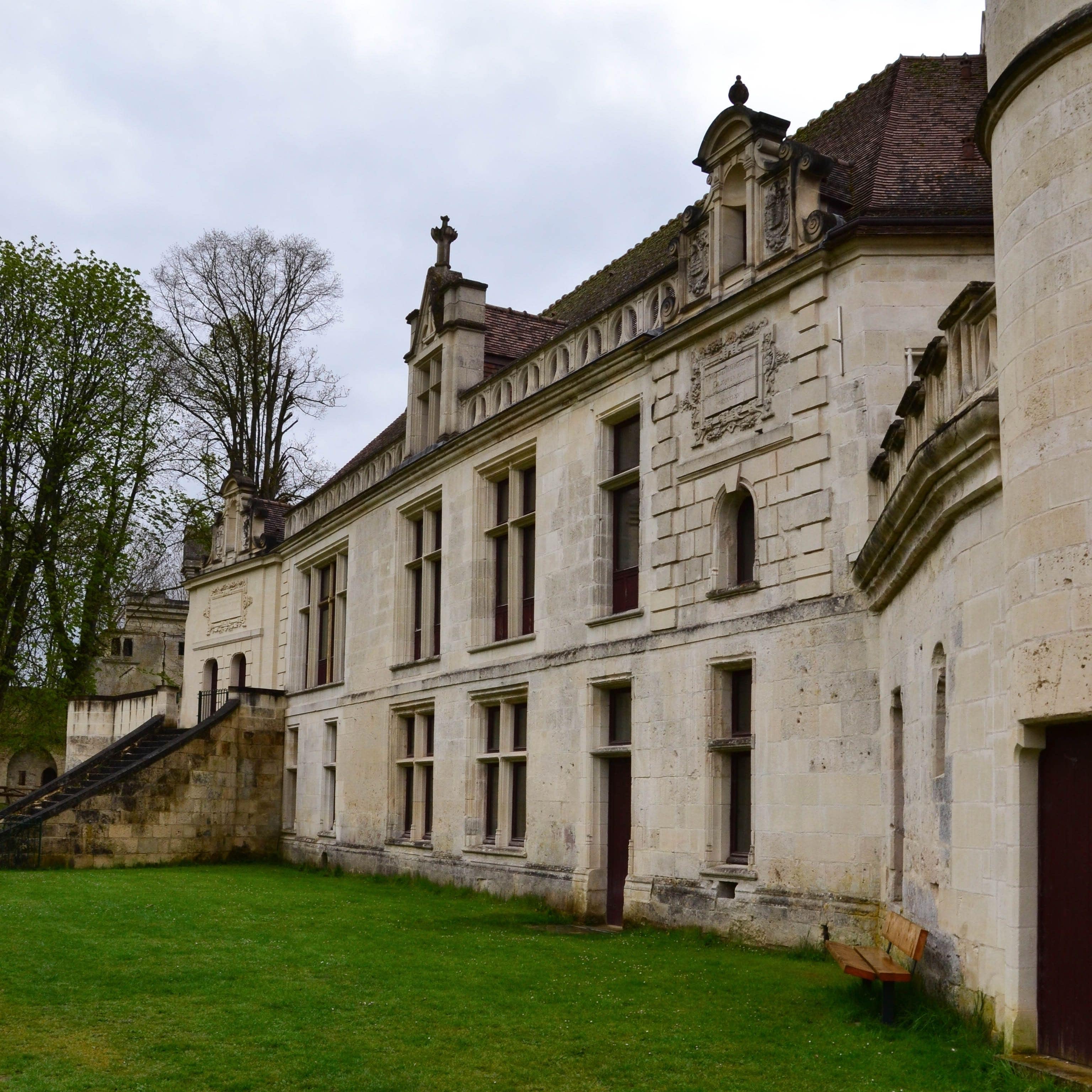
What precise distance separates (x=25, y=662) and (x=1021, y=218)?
26.8 meters

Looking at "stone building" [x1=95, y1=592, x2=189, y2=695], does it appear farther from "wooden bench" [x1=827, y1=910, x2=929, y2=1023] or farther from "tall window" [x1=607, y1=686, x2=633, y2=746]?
"wooden bench" [x1=827, y1=910, x2=929, y2=1023]

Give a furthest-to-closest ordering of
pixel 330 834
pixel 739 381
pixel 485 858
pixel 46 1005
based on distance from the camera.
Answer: pixel 330 834 < pixel 485 858 < pixel 739 381 < pixel 46 1005

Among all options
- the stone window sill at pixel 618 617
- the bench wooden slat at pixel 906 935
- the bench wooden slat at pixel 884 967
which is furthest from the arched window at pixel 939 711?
the stone window sill at pixel 618 617

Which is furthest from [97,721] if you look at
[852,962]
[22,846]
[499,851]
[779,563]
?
[852,962]

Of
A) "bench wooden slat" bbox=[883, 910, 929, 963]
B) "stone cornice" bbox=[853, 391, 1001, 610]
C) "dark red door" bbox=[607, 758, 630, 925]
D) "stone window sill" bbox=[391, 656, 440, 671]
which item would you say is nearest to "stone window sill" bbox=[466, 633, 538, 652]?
"stone window sill" bbox=[391, 656, 440, 671]

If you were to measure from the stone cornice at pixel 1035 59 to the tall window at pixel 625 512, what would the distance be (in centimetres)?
814

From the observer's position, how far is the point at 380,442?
87.2ft

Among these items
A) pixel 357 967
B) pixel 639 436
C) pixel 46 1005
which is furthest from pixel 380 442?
pixel 46 1005

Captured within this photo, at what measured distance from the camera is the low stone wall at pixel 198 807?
23.0 m

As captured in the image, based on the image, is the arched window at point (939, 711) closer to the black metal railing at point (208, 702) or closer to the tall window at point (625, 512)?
the tall window at point (625, 512)

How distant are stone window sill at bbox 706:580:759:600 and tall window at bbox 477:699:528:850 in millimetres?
4630

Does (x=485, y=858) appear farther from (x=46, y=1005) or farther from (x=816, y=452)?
(x=46, y=1005)

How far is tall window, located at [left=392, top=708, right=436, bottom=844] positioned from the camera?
20.6 metres

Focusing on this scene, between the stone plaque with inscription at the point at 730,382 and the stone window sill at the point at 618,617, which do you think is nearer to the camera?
the stone plaque with inscription at the point at 730,382
